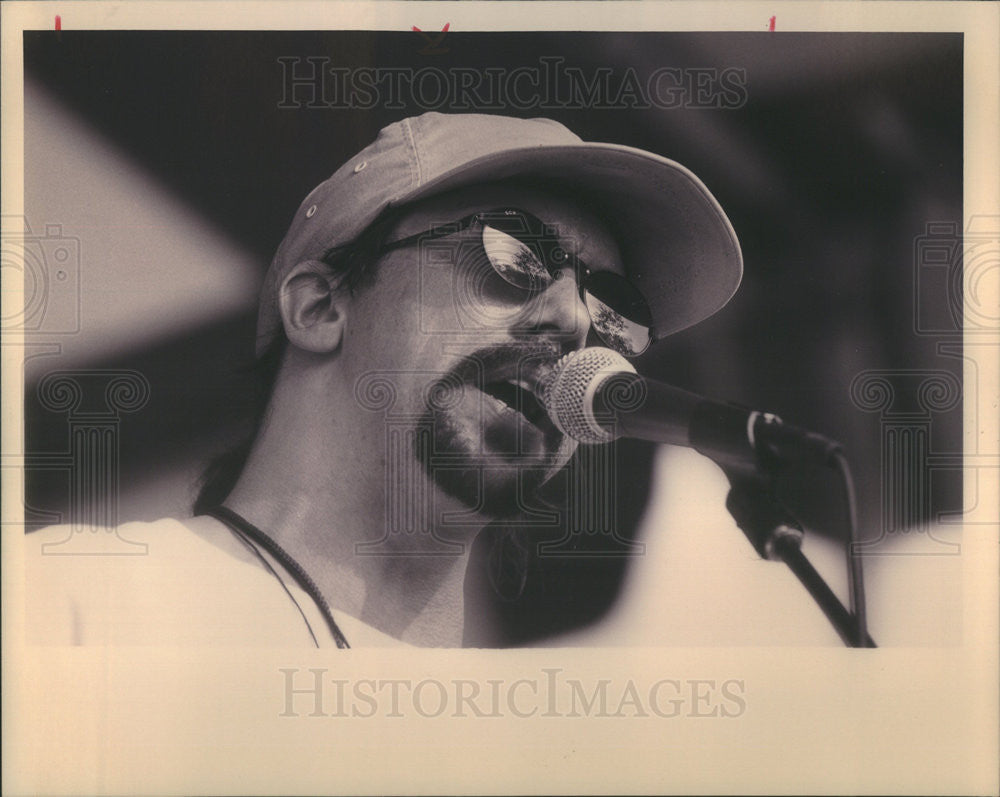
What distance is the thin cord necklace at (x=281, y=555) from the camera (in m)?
2.09

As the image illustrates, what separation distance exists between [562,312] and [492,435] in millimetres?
308

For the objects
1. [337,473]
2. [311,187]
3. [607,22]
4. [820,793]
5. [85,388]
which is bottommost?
[820,793]

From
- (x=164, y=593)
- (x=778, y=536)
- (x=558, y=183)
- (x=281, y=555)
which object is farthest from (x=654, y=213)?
(x=164, y=593)

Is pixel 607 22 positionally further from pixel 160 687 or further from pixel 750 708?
pixel 160 687

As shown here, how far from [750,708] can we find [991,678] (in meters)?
0.56

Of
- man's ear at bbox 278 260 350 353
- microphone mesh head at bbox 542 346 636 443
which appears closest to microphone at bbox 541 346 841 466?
microphone mesh head at bbox 542 346 636 443

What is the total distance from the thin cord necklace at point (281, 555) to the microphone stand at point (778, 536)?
920mm

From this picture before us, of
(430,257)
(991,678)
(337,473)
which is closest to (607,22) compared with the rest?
(430,257)

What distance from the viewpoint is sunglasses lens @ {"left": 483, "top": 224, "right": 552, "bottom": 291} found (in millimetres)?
2064

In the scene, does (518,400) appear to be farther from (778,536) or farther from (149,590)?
(149,590)

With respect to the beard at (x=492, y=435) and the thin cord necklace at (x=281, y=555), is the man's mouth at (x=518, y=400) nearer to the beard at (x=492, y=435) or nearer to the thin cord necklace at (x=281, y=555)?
the beard at (x=492, y=435)

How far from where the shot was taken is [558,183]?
2.05 meters

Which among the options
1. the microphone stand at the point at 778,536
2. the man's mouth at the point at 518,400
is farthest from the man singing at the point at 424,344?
the microphone stand at the point at 778,536

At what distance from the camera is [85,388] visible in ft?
7.12
